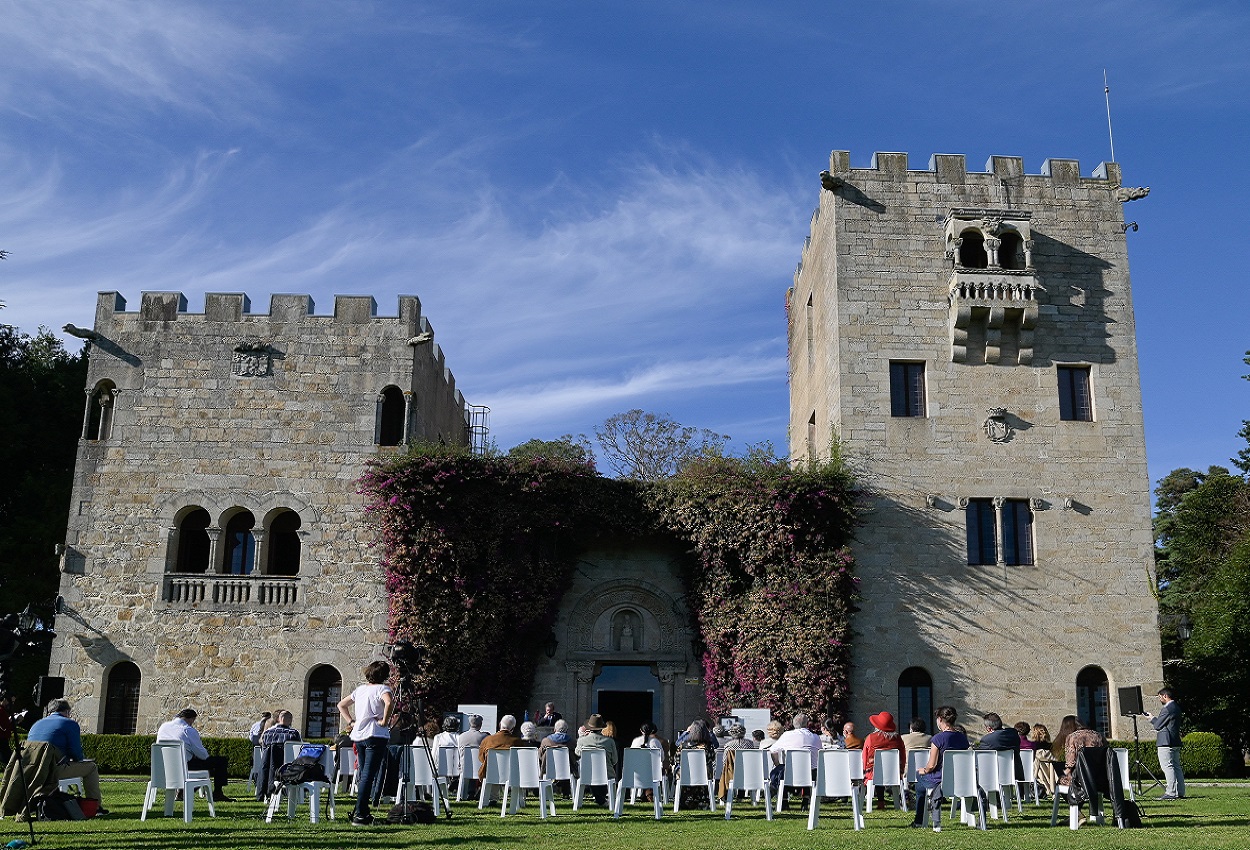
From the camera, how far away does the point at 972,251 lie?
2358cm

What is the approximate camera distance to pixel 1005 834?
11.0 metres

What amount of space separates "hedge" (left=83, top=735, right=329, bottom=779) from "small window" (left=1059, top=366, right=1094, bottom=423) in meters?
16.9

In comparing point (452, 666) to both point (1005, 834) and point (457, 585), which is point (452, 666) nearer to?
point (457, 585)

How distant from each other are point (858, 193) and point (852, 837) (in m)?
15.7

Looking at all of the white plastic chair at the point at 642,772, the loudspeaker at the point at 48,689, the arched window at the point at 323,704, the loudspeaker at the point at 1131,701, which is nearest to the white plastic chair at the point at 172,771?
the white plastic chair at the point at 642,772

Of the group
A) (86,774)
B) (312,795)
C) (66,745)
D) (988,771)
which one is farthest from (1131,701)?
(66,745)

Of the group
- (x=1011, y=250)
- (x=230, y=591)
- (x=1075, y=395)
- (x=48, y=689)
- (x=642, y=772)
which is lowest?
(x=642, y=772)

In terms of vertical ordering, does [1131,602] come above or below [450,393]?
below

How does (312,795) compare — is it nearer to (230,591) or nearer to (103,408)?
(230,591)

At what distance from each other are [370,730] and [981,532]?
1408 centimetres

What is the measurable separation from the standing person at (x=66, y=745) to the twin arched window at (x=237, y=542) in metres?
9.55

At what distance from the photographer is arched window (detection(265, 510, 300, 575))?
2198 cm

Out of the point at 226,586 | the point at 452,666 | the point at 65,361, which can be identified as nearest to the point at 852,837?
the point at 452,666

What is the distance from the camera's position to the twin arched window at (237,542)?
2162cm
